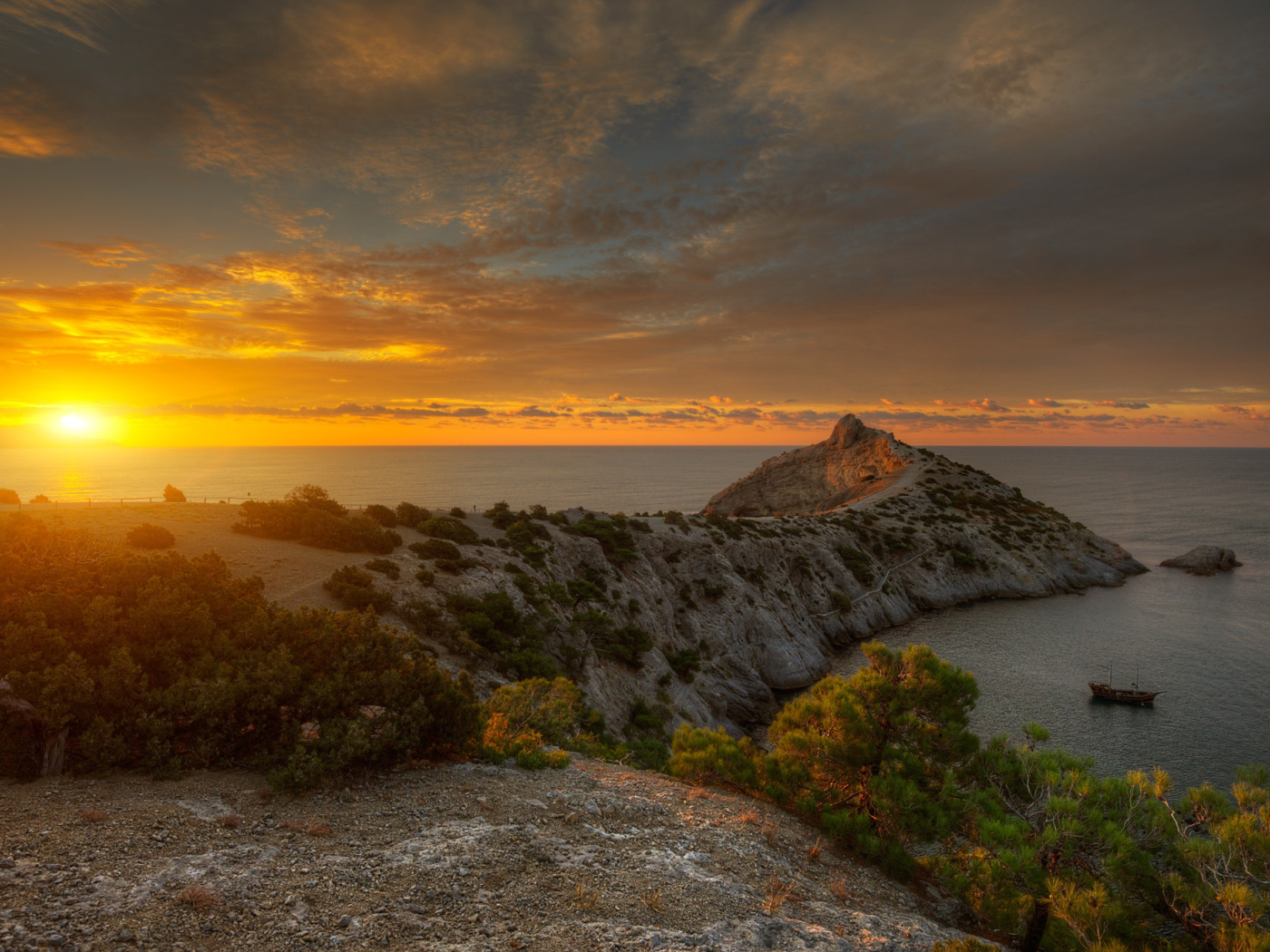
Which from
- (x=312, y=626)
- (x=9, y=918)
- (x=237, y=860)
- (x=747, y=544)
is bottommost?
(x=747, y=544)

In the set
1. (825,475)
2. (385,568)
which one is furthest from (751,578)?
(825,475)

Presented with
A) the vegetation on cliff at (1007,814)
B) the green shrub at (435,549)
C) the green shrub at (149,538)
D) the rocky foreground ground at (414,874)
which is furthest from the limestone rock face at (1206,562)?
the green shrub at (149,538)

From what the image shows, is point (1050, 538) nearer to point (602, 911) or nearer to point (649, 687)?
point (649, 687)

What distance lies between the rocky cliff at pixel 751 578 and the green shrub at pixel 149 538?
42.5 feet

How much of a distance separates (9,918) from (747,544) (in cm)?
6867

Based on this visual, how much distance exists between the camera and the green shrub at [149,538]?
1289 inches

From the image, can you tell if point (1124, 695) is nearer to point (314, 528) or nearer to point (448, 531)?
point (448, 531)

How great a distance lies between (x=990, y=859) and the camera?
1375 cm

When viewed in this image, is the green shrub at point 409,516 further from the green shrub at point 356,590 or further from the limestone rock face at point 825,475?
the limestone rock face at point 825,475

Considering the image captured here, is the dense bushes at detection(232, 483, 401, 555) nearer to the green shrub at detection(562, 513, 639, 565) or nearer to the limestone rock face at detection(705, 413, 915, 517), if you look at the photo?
the green shrub at detection(562, 513, 639, 565)

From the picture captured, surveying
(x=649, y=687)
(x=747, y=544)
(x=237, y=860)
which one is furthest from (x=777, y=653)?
(x=237, y=860)

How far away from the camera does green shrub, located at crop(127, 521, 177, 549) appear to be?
3275cm

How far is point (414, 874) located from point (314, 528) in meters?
33.1

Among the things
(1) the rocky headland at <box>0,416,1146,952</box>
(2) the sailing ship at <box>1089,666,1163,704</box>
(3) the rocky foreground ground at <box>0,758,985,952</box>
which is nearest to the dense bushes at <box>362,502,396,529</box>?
(1) the rocky headland at <box>0,416,1146,952</box>
